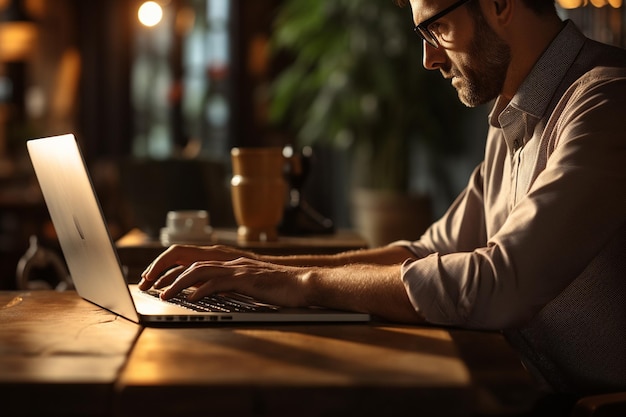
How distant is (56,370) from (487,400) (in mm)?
444

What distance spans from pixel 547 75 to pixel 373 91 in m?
4.16

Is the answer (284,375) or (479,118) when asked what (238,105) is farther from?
(284,375)

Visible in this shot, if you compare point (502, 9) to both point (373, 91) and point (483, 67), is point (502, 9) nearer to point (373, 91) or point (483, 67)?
point (483, 67)

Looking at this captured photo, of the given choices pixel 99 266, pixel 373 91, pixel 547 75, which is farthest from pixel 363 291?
pixel 373 91

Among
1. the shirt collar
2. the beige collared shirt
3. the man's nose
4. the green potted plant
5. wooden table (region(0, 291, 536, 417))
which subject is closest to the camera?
wooden table (region(0, 291, 536, 417))

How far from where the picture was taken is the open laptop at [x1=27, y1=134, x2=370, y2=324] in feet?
4.00

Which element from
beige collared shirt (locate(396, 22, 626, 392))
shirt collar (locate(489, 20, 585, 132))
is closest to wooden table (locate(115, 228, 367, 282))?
beige collared shirt (locate(396, 22, 626, 392))

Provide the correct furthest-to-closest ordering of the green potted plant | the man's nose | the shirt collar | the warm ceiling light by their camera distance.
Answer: the green potted plant
the warm ceiling light
the man's nose
the shirt collar

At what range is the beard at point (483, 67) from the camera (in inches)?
62.8

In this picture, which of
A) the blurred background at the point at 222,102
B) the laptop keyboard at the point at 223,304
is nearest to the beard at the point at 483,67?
the laptop keyboard at the point at 223,304

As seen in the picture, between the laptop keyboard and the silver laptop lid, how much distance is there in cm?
10

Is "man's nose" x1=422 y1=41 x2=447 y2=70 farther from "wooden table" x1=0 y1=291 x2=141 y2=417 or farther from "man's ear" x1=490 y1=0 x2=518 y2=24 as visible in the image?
"wooden table" x1=0 y1=291 x2=141 y2=417

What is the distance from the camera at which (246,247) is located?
212 centimetres

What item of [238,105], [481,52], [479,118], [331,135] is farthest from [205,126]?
[481,52]
